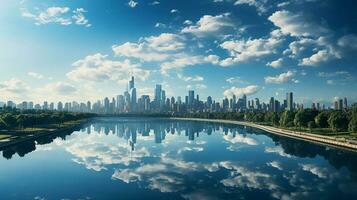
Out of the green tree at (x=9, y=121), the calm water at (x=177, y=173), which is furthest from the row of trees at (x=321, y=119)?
the green tree at (x=9, y=121)

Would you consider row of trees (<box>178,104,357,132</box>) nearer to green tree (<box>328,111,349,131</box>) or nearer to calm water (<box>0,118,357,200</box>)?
green tree (<box>328,111,349,131</box>)

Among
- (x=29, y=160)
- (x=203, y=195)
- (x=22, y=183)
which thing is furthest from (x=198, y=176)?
(x=29, y=160)

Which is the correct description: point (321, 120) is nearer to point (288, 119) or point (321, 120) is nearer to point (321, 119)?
point (321, 119)

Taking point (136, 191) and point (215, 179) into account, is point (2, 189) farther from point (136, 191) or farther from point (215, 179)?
point (215, 179)

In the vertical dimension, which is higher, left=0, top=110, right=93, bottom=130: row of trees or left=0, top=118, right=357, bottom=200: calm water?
left=0, top=110, right=93, bottom=130: row of trees

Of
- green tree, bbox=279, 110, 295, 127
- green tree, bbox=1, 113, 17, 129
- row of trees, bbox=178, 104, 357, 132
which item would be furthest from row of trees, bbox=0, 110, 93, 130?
green tree, bbox=279, 110, 295, 127

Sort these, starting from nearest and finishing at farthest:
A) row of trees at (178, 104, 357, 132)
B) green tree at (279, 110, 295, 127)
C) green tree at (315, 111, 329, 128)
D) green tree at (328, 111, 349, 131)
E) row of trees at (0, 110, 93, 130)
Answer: row of trees at (178, 104, 357, 132), green tree at (328, 111, 349, 131), row of trees at (0, 110, 93, 130), green tree at (315, 111, 329, 128), green tree at (279, 110, 295, 127)

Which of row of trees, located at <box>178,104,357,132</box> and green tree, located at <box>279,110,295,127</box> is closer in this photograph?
row of trees, located at <box>178,104,357,132</box>

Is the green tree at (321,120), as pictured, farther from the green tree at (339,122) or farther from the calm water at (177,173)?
the calm water at (177,173)
